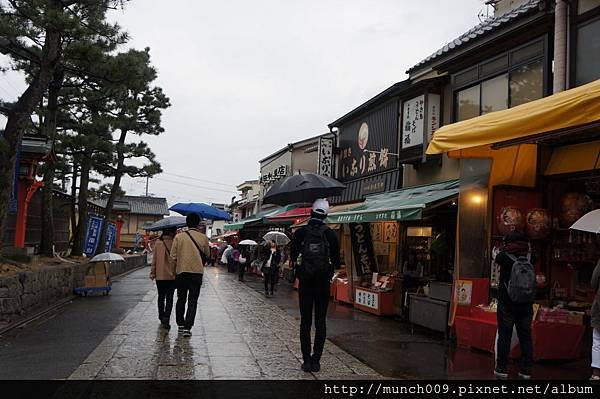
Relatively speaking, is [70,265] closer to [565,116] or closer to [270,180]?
[565,116]

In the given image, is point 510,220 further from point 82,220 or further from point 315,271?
point 82,220

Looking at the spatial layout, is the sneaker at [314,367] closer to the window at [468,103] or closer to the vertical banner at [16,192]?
the window at [468,103]

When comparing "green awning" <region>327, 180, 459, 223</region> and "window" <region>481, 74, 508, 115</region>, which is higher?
"window" <region>481, 74, 508, 115</region>

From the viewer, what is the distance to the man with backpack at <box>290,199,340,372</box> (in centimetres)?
613

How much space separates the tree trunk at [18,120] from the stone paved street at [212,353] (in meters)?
3.74

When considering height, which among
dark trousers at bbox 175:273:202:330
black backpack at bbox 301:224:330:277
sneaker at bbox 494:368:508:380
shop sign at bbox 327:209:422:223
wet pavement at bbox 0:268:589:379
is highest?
shop sign at bbox 327:209:422:223

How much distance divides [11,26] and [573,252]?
13308 mm

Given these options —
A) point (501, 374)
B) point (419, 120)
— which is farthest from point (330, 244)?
point (419, 120)

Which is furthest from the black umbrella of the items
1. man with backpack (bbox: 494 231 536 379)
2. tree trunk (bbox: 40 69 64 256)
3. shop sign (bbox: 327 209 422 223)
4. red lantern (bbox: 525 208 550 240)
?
tree trunk (bbox: 40 69 64 256)

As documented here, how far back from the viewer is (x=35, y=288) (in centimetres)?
1133

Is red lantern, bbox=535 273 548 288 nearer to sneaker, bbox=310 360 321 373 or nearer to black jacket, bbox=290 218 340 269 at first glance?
black jacket, bbox=290 218 340 269

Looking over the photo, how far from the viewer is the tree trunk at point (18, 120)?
10.8m

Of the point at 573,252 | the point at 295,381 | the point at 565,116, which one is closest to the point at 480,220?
the point at 573,252

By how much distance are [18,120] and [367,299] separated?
9.20m
